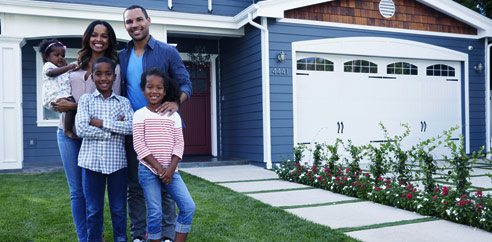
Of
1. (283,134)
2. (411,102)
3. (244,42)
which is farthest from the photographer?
(411,102)

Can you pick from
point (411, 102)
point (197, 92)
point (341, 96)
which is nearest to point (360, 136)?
point (341, 96)

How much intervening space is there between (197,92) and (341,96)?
3029mm

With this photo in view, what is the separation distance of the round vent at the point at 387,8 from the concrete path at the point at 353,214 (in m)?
3.74

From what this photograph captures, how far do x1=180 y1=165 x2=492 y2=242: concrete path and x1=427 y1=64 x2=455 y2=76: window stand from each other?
3432 mm

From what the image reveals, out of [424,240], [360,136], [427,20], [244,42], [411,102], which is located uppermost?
[427,20]

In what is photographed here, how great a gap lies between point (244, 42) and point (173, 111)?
576 centimetres

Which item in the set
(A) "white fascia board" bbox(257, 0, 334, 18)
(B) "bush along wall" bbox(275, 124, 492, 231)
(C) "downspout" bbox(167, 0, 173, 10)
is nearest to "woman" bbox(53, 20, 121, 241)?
(B) "bush along wall" bbox(275, 124, 492, 231)

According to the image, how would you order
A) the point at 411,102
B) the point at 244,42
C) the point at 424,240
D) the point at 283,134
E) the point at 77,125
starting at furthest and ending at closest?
1. the point at 411,102
2. the point at 244,42
3. the point at 283,134
4. the point at 424,240
5. the point at 77,125

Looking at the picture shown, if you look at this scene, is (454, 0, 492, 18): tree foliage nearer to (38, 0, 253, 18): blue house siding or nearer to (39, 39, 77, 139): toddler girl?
(38, 0, 253, 18): blue house siding

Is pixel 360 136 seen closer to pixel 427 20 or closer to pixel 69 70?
pixel 427 20

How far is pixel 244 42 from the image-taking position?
8.06 metres

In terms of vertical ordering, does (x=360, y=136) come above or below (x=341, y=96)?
below

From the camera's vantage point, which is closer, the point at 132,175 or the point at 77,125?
the point at 77,125

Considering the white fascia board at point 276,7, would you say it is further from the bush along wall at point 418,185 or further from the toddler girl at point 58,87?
the toddler girl at point 58,87
